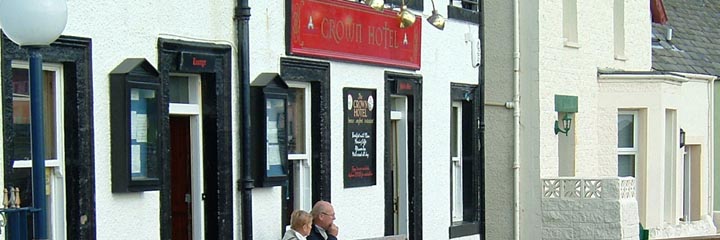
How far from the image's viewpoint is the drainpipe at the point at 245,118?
44.5ft

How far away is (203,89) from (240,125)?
57 centimetres

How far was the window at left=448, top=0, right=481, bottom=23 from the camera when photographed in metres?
18.8

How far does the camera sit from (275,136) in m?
14.3

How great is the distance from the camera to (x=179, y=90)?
1319cm

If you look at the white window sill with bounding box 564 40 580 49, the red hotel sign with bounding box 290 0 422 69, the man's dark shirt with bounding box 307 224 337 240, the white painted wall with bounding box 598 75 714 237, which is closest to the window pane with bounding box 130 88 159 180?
the man's dark shirt with bounding box 307 224 337 240

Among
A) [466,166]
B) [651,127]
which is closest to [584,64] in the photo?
[651,127]

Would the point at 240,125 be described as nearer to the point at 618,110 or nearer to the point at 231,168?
the point at 231,168

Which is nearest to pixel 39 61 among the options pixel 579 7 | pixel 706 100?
pixel 579 7

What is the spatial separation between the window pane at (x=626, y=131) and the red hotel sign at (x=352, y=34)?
8.21 meters

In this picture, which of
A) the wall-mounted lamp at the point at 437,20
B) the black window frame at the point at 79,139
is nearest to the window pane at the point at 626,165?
the wall-mounted lamp at the point at 437,20

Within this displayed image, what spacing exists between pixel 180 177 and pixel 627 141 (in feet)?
43.4

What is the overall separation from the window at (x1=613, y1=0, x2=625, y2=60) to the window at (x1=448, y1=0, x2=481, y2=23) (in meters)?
6.47

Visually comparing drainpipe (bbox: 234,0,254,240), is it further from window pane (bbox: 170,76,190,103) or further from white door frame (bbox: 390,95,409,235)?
white door frame (bbox: 390,95,409,235)

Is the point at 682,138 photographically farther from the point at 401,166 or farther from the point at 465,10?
the point at 401,166
